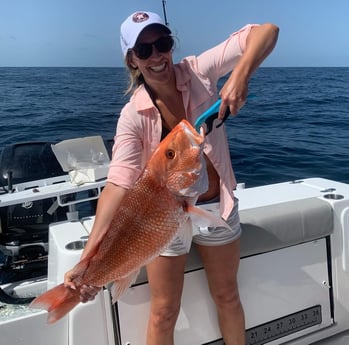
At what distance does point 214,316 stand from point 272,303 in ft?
1.35

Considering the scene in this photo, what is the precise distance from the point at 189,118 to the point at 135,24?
49cm

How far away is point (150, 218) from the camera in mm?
1646

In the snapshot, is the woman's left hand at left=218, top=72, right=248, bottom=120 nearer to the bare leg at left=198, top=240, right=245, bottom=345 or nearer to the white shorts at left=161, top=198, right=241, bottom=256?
the white shorts at left=161, top=198, right=241, bottom=256

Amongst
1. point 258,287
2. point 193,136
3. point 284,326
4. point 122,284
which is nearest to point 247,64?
point 193,136

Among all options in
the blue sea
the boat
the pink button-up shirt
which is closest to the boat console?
the boat

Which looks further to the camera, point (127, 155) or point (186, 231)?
point (127, 155)

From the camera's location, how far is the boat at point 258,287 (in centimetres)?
244

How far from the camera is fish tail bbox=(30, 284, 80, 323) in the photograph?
5.49 ft

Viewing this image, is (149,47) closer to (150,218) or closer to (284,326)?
(150,218)

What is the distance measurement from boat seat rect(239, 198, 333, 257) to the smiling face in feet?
3.45

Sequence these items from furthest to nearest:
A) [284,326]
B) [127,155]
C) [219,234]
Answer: [284,326], [219,234], [127,155]

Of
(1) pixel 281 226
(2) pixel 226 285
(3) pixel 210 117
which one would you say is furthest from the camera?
(1) pixel 281 226

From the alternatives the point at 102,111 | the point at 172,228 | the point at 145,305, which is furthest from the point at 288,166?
the point at 102,111

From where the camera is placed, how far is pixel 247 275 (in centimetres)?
280
